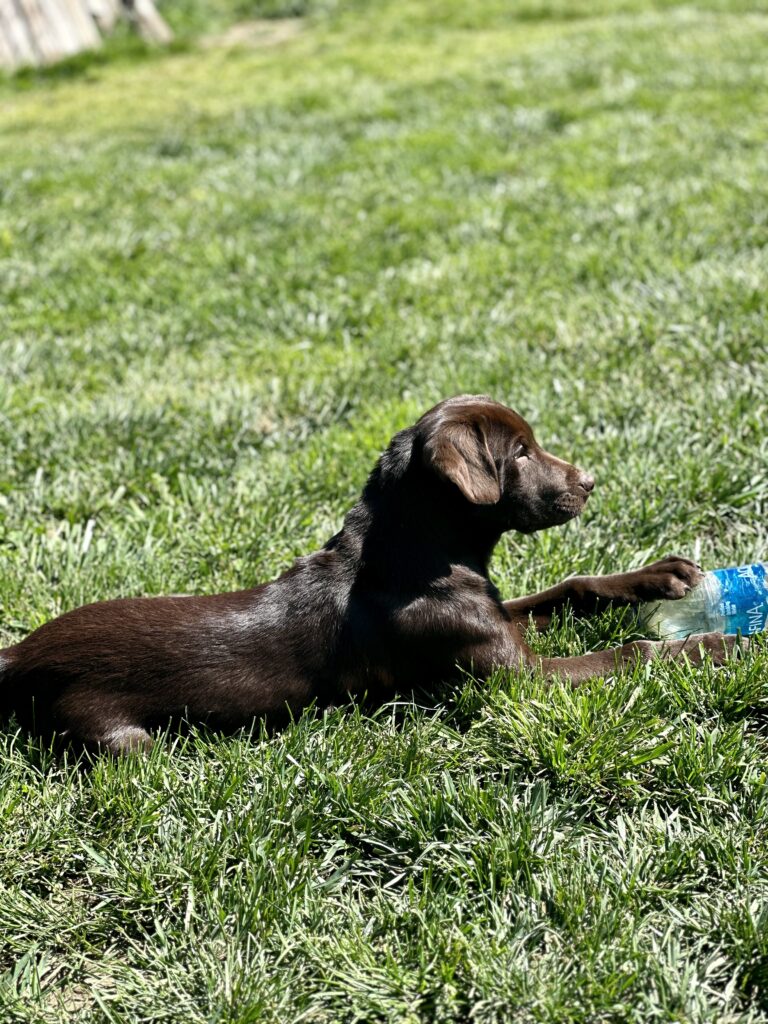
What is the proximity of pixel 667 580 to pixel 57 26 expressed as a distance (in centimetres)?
1343

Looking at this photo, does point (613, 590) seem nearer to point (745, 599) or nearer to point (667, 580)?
point (667, 580)

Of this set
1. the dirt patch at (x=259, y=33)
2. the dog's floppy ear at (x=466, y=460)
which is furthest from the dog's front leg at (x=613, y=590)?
the dirt patch at (x=259, y=33)

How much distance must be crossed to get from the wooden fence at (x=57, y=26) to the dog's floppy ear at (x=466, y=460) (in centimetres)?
1253

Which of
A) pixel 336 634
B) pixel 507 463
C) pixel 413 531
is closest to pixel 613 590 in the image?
pixel 507 463

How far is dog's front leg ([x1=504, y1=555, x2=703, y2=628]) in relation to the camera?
10.4ft

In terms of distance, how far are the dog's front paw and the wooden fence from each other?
503 inches

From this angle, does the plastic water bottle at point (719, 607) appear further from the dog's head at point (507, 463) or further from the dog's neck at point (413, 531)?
the dog's neck at point (413, 531)

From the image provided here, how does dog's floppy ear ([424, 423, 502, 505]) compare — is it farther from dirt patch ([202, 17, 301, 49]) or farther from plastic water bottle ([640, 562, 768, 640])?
dirt patch ([202, 17, 301, 49])

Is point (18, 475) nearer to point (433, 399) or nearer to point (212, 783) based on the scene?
point (433, 399)

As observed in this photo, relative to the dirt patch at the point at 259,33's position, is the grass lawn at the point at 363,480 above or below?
below

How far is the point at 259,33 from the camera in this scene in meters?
15.7

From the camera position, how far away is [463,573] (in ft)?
9.79

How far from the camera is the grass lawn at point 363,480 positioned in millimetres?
2270

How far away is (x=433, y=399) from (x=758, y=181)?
3453mm
